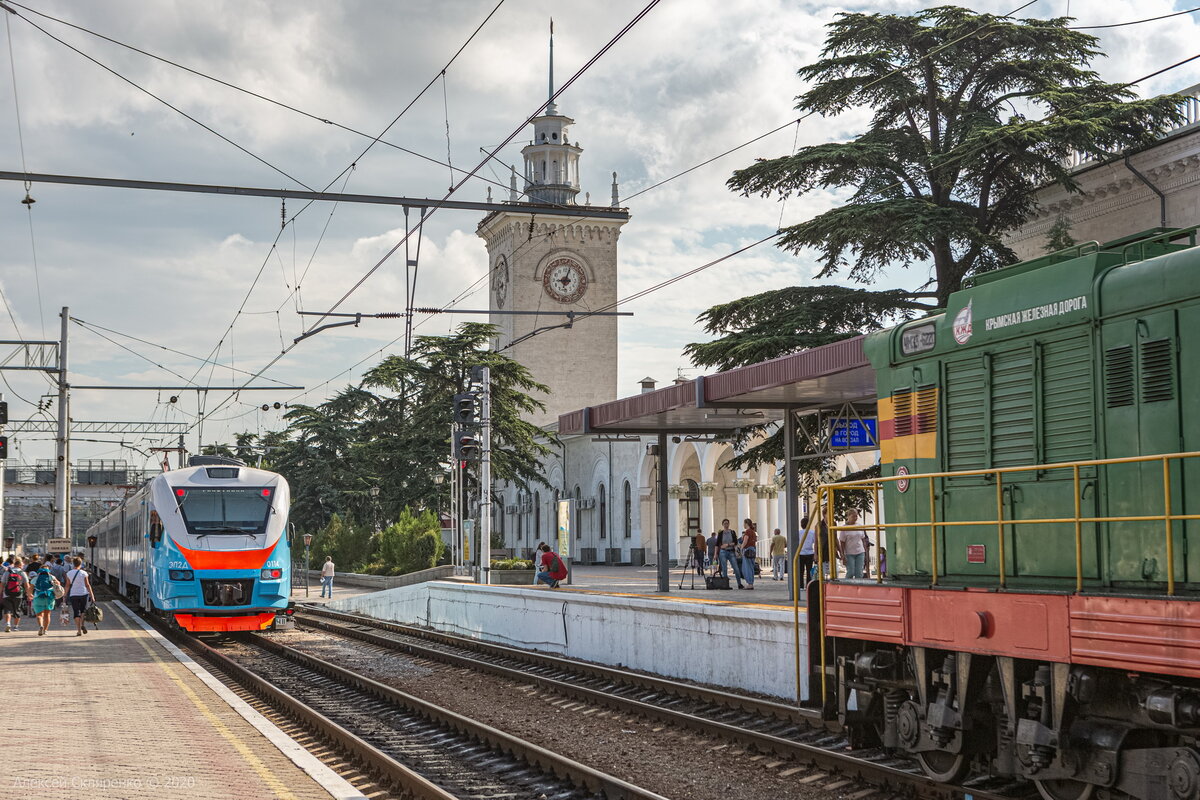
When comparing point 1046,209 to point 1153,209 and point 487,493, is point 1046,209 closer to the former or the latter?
point 1153,209

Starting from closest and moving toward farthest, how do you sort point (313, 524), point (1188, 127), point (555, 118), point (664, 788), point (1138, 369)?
point (1138, 369) → point (664, 788) → point (1188, 127) → point (313, 524) → point (555, 118)

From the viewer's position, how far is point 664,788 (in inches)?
405

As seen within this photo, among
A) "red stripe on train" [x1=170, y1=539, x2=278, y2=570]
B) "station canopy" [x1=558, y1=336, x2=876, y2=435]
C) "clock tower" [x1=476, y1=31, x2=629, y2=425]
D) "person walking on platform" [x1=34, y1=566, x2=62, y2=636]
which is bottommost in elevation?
"person walking on platform" [x1=34, y1=566, x2=62, y2=636]

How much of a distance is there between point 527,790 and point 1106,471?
18.1ft

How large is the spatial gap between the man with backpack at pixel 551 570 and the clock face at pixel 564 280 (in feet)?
167

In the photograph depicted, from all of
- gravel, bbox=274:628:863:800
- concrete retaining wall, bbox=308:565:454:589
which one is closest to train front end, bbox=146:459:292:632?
gravel, bbox=274:628:863:800

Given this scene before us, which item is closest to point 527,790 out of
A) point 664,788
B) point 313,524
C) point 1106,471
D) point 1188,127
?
point 664,788

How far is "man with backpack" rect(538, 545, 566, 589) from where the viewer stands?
27.0m

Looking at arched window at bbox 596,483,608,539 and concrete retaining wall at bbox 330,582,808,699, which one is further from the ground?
arched window at bbox 596,483,608,539

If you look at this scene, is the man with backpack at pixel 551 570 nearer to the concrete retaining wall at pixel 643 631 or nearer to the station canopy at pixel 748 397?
the concrete retaining wall at pixel 643 631

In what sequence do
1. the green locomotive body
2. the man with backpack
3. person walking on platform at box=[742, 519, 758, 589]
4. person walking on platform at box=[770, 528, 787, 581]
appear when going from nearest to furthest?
the green locomotive body < the man with backpack < person walking on platform at box=[742, 519, 758, 589] < person walking on platform at box=[770, 528, 787, 581]

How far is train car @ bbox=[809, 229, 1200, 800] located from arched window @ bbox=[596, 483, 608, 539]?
52.1 meters

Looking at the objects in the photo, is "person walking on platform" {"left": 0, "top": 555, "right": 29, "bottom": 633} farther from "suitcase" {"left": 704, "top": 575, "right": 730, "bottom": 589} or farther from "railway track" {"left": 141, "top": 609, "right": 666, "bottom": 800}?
"suitcase" {"left": 704, "top": 575, "right": 730, "bottom": 589}

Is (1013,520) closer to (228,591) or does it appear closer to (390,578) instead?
(228,591)
